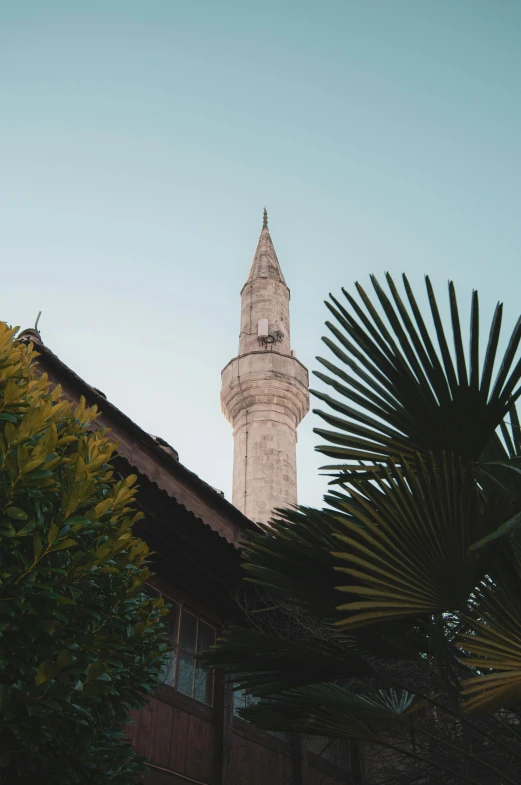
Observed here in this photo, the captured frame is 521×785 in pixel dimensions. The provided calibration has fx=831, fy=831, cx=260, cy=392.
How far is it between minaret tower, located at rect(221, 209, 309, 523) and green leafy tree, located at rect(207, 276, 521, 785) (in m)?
15.7

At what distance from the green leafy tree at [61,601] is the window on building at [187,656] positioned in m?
3.10

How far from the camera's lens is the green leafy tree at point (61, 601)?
13.4 feet

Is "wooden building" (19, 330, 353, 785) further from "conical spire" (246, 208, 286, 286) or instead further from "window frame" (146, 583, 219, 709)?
"conical spire" (246, 208, 286, 286)

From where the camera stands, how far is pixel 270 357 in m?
23.1

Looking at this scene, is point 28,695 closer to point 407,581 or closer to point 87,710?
point 87,710

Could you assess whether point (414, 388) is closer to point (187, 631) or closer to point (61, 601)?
point (61, 601)

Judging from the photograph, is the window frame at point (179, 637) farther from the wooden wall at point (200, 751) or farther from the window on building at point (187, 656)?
the wooden wall at point (200, 751)

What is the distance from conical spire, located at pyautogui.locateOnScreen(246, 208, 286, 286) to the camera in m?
25.9

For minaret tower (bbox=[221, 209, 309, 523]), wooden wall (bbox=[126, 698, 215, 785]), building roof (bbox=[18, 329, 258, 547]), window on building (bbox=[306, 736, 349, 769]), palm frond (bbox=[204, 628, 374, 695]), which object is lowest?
Result: palm frond (bbox=[204, 628, 374, 695])

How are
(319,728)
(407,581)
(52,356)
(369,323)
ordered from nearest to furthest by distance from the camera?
(407,581) < (369,323) < (319,728) < (52,356)

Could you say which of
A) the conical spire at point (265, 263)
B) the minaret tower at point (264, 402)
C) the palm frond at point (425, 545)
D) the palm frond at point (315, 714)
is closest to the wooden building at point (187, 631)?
the palm frond at point (315, 714)

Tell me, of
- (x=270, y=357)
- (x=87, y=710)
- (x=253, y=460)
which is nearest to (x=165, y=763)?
(x=87, y=710)

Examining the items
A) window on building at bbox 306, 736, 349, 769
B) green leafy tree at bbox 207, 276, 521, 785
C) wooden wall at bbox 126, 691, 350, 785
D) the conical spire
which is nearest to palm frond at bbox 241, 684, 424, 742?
green leafy tree at bbox 207, 276, 521, 785

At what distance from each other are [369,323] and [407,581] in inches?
53.9
